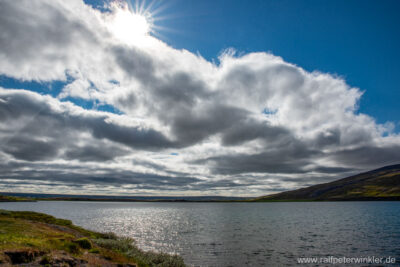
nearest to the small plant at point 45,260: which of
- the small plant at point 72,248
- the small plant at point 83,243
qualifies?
the small plant at point 72,248

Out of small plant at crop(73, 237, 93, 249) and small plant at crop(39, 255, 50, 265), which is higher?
small plant at crop(39, 255, 50, 265)

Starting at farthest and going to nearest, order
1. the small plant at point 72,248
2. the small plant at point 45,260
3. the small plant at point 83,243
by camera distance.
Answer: the small plant at point 83,243 < the small plant at point 72,248 < the small plant at point 45,260

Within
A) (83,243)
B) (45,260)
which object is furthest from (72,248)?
(45,260)

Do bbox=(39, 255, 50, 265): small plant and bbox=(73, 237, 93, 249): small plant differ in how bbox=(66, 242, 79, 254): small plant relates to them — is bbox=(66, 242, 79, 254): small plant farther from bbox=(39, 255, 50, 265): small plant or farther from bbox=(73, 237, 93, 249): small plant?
bbox=(39, 255, 50, 265): small plant

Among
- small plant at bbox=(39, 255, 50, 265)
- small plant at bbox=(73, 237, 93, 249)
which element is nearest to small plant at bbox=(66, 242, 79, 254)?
small plant at bbox=(73, 237, 93, 249)

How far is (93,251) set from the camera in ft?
105

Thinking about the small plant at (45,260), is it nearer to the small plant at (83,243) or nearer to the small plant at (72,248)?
the small plant at (72,248)

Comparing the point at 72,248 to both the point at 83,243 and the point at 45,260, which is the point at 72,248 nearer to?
the point at 83,243

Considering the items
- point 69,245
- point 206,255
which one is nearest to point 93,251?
point 69,245

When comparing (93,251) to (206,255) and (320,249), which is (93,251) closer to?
(206,255)

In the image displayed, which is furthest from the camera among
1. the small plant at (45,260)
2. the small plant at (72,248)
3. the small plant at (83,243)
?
the small plant at (83,243)

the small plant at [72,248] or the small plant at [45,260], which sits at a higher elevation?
the small plant at [45,260]

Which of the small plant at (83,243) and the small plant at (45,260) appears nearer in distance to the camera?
the small plant at (45,260)

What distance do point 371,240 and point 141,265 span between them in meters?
55.4
